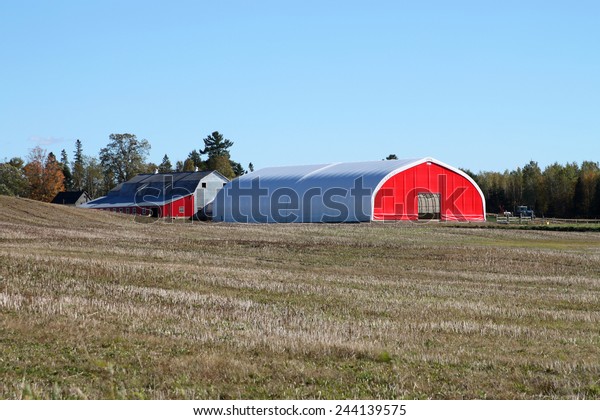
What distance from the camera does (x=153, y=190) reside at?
11269cm

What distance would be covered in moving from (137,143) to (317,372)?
15009 centimetres

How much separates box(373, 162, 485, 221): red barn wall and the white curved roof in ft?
2.47

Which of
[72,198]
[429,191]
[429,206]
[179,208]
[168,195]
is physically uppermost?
[72,198]

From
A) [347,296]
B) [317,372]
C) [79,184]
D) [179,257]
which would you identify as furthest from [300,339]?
[79,184]

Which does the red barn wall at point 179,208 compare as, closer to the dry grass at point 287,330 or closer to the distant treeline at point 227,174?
the distant treeline at point 227,174

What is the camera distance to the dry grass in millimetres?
11070

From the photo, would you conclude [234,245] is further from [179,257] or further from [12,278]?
[12,278]

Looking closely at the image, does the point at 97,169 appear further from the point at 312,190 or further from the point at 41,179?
the point at 312,190

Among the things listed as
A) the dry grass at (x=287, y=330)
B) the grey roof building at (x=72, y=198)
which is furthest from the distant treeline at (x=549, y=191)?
the dry grass at (x=287, y=330)

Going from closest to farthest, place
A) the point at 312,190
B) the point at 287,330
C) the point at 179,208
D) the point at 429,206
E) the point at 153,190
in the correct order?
the point at 287,330 → the point at 429,206 → the point at 312,190 → the point at 179,208 → the point at 153,190

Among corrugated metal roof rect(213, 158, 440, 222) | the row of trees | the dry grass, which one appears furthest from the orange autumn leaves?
the dry grass

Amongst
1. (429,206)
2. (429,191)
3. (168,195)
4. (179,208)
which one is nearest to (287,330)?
(429,191)

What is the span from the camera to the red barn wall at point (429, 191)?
83.8 meters

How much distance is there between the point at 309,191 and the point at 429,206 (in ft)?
40.8
